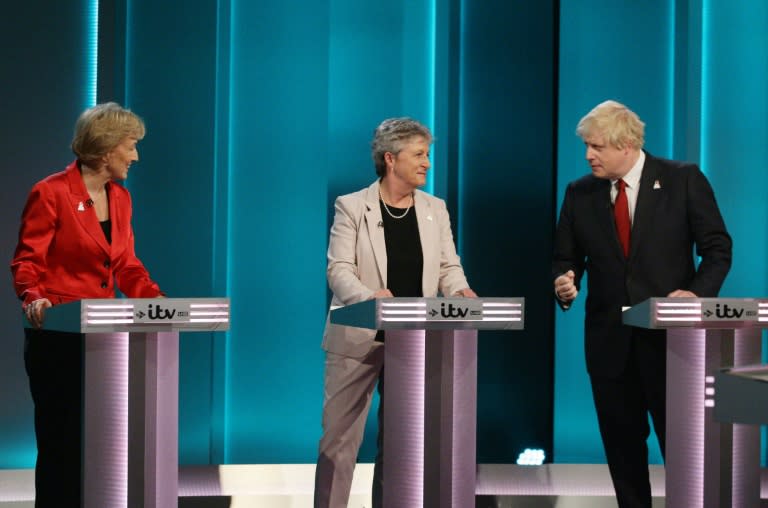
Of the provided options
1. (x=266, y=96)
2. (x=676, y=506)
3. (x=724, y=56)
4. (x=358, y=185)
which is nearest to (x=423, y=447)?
(x=676, y=506)

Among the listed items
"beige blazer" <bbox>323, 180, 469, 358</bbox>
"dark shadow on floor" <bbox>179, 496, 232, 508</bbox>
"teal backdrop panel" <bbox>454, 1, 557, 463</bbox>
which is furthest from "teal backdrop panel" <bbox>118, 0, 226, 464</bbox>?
"beige blazer" <bbox>323, 180, 469, 358</bbox>

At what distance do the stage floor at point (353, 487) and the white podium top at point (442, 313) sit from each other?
5.50 feet

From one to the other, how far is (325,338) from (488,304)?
1.10 meters

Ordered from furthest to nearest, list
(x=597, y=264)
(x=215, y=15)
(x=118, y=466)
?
(x=215, y=15) < (x=597, y=264) < (x=118, y=466)

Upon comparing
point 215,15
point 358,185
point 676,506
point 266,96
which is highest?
point 215,15

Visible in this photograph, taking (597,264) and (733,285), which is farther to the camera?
(733,285)

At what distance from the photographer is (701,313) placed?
293cm

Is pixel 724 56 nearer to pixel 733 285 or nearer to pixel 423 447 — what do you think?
pixel 733 285

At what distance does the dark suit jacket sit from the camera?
3.60m

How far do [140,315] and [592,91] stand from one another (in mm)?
3130

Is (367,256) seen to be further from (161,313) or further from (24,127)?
(24,127)

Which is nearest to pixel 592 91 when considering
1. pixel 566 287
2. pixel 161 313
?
pixel 566 287

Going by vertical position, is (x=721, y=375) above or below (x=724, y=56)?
below

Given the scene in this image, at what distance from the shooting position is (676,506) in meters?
3.00
